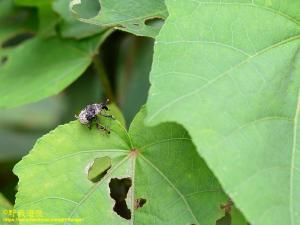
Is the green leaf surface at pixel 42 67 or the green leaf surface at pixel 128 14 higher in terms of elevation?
the green leaf surface at pixel 128 14

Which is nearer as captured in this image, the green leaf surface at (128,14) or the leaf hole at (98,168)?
the leaf hole at (98,168)

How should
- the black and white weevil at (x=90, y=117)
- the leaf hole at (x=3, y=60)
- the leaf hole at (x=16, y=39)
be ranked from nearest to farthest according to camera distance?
the black and white weevil at (x=90, y=117), the leaf hole at (x=3, y=60), the leaf hole at (x=16, y=39)

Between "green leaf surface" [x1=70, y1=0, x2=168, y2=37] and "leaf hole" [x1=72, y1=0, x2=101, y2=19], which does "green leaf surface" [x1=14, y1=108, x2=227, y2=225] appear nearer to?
"green leaf surface" [x1=70, y1=0, x2=168, y2=37]

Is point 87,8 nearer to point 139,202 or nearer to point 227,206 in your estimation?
point 139,202

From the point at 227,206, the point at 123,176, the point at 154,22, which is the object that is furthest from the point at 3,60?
the point at 227,206

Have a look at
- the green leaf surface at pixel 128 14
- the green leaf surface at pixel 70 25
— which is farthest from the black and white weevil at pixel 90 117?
the green leaf surface at pixel 70 25

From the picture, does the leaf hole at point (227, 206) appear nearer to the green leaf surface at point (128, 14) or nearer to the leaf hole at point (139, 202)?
the leaf hole at point (139, 202)

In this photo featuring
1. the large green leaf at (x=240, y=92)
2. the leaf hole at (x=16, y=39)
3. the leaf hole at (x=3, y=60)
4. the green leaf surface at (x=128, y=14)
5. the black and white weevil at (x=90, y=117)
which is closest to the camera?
the large green leaf at (x=240, y=92)
